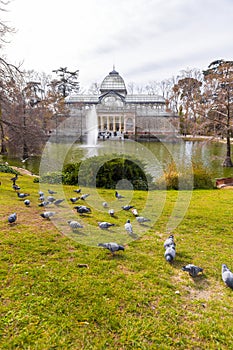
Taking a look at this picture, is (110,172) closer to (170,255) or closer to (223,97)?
(170,255)

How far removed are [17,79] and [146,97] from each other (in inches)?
1690

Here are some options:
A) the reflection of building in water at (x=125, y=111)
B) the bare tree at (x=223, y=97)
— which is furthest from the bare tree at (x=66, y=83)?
the bare tree at (x=223, y=97)

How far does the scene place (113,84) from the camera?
2072 inches

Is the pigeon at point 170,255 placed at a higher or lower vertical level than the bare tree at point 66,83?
lower

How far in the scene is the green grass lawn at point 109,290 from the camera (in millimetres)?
2049

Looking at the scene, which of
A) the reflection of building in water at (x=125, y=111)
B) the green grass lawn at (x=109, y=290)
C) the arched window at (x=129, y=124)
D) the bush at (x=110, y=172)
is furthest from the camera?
the arched window at (x=129, y=124)

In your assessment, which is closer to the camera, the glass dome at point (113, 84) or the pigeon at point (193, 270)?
the pigeon at point (193, 270)

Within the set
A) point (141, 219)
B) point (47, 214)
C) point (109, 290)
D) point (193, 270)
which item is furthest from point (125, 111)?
point (109, 290)

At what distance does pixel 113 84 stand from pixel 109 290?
5438cm

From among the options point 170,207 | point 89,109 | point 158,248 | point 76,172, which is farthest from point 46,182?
point 89,109

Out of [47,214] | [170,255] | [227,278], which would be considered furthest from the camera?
[47,214]

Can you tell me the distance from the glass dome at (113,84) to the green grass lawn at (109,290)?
51.3 meters

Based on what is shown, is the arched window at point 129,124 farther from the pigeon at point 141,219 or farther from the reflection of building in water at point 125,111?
the pigeon at point 141,219

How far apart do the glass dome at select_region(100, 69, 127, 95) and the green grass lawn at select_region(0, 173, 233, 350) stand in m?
51.3
